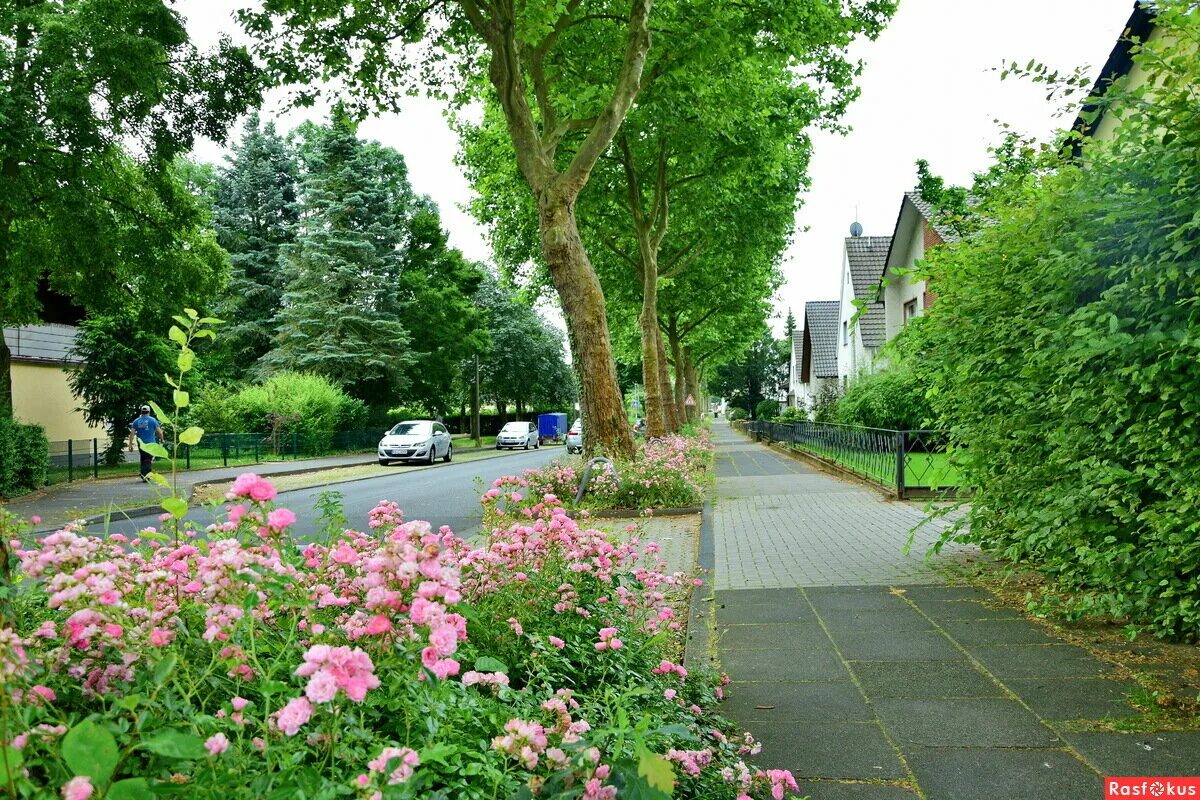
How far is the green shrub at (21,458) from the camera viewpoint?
55.5 feet

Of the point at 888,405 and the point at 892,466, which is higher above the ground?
the point at 888,405

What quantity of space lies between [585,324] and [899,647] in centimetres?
882

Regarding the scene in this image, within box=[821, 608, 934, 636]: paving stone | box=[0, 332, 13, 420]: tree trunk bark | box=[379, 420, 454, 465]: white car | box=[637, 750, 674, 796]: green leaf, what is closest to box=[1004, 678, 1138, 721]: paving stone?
box=[821, 608, 934, 636]: paving stone

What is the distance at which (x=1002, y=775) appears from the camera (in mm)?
3295

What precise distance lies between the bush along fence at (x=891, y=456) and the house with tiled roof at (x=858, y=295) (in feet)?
30.4

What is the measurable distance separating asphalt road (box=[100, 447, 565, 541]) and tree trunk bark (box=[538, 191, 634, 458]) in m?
2.15

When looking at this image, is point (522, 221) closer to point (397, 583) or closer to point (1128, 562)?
point (1128, 562)

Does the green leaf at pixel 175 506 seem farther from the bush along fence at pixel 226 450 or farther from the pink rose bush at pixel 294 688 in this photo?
the bush along fence at pixel 226 450

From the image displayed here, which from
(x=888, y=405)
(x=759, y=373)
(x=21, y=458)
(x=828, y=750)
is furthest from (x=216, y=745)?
(x=759, y=373)

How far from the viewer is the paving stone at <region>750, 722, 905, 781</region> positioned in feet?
11.1

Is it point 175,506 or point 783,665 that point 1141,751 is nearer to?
point 783,665

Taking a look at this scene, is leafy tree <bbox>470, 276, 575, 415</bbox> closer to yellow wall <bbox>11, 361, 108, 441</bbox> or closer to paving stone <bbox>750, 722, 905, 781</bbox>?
yellow wall <bbox>11, 361, 108, 441</bbox>

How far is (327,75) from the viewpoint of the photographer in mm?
13516

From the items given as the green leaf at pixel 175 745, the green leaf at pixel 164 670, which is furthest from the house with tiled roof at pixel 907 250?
the green leaf at pixel 175 745
